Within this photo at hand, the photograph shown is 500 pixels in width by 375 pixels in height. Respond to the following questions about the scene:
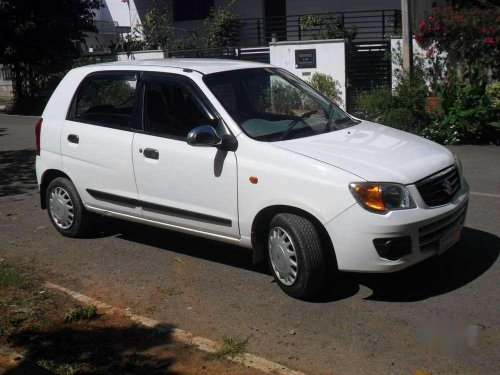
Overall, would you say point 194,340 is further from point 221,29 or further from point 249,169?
point 221,29

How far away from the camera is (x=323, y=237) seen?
16.4ft

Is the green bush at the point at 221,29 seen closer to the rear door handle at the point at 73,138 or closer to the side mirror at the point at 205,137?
the rear door handle at the point at 73,138

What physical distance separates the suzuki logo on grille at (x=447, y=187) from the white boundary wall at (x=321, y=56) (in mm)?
10699

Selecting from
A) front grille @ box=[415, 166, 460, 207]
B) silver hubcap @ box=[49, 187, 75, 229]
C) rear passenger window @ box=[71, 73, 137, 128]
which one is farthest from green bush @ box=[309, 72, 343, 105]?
front grille @ box=[415, 166, 460, 207]

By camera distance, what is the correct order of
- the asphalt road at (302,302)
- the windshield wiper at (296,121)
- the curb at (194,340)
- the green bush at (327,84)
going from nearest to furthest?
the curb at (194,340), the asphalt road at (302,302), the windshield wiper at (296,121), the green bush at (327,84)

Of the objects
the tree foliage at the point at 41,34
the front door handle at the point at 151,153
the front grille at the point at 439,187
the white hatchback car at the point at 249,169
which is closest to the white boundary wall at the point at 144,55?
the tree foliage at the point at 41,34

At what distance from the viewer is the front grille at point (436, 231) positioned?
4.88m

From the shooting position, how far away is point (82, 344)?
15.0 feet

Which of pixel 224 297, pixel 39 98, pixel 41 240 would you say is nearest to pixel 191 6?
pixel 39 98

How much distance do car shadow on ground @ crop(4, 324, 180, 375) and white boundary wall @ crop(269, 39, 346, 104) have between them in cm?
1175

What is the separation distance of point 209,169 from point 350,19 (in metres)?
16.5

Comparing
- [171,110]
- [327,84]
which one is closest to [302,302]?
[171,110]

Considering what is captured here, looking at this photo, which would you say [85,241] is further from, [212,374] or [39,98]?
[39,98]

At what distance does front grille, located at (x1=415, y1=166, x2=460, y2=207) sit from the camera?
4922mm
